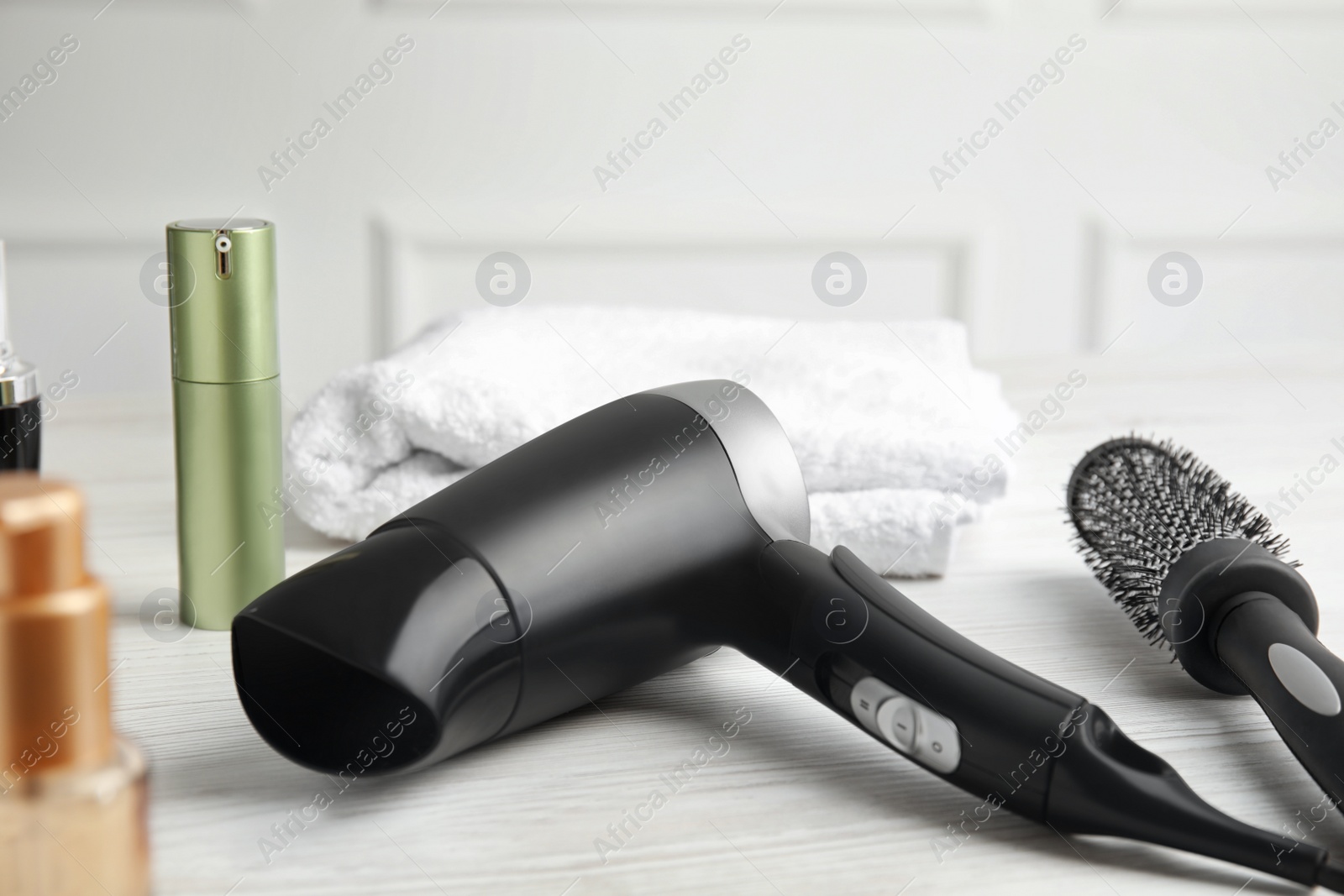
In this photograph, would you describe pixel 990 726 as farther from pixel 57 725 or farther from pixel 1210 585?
pixel 57 725

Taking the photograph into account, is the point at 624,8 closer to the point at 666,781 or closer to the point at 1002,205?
the point at 1002,205

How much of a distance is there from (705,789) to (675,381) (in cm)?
33

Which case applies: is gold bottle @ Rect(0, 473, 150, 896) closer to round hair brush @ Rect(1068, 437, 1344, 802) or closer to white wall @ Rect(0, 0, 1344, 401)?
round hair brush @ Rect(1068, 437, 1344, 802)

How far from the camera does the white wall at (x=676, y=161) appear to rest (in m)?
1.29

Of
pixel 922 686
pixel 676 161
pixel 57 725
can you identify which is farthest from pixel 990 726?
pixel 676 161

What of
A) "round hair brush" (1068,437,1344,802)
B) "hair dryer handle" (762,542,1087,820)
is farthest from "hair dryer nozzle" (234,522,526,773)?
"round hair brush" (1068,437,1344,802)

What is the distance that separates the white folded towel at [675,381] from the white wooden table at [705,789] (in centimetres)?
3

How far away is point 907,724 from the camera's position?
344 mm

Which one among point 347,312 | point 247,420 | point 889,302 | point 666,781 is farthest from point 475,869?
point 889,302

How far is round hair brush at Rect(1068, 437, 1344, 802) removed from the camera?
1.10 ft

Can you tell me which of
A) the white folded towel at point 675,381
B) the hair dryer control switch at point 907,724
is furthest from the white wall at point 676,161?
the hair dryer control switch at point 907,724

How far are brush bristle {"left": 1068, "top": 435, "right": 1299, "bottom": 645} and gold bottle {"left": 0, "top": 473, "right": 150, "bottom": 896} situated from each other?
1.15ft

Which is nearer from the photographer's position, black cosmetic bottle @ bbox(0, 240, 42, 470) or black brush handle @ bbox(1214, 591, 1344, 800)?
black brush handle @ bbox(1214, 591, 1344, 800)

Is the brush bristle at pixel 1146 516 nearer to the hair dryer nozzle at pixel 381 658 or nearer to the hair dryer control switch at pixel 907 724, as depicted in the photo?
the hair dryer control switch at pixel 907 724
